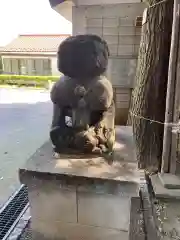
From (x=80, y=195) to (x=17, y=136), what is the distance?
3.48m

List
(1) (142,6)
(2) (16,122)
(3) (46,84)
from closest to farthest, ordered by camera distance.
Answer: (1) (142,6) < (2) (16,122) < (3) (46,84)

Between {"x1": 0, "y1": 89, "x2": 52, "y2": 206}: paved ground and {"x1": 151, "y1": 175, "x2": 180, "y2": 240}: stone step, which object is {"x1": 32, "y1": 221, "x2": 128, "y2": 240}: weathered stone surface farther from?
{"x1": 0, "y1": 89, "x2": 52, "y2": 206}: paved ground

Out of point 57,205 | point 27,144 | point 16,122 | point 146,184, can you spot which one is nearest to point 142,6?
point 146,184

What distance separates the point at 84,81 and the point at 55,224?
30.5 inches

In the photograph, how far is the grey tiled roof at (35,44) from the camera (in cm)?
1484

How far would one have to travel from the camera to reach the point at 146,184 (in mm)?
2248

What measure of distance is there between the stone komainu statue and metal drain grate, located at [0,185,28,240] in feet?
2.92

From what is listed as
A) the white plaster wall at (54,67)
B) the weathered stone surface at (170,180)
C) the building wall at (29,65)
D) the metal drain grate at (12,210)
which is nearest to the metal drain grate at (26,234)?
the metal drain grate at (12,210)

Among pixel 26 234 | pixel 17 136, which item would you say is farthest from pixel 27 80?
pixel 26 234

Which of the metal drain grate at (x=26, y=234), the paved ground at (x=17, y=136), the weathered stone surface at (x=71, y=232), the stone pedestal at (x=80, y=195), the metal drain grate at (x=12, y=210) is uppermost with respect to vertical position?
the stone pedestal at (x=80, y=195)

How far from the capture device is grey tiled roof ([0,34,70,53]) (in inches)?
584

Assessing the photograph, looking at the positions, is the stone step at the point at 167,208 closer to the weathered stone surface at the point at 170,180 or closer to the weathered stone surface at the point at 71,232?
the weathered stone surface at the point at 170,180

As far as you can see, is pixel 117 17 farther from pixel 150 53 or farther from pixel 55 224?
pixel 55 224

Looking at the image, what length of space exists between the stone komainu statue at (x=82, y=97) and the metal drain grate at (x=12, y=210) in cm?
89
